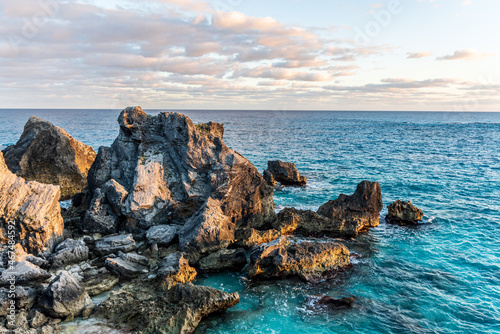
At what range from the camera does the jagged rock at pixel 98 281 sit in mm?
Result: 17430

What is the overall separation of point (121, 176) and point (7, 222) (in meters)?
9.34

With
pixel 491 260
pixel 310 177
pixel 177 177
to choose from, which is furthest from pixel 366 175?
pixel 177 177

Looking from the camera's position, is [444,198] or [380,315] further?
[444,198]

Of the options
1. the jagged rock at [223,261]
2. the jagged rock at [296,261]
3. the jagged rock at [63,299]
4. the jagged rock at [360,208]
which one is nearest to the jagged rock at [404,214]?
the jagged rock at [360,208]

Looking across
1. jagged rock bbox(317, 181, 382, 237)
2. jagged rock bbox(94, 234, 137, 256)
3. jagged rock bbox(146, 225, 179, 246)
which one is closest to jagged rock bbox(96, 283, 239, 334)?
jagged rock bbox(94, 234, 137, 256)

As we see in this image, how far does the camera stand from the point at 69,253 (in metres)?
19.9

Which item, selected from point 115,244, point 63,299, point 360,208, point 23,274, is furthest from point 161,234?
point 360,208

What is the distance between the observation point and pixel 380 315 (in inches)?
666

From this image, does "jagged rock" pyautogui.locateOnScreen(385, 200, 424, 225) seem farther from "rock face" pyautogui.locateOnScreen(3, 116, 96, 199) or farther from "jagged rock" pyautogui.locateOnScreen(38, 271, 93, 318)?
"rock face" pyautogui.locateOnScreen(3, 116, 96, 199)

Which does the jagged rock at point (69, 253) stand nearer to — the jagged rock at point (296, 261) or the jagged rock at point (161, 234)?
the jagged rock at point (161, 234)

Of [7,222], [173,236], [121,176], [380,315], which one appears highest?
[121,176]

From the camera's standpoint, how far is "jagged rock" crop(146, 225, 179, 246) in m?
22.6

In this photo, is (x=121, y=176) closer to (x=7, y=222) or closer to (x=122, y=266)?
(x=7, y=222)

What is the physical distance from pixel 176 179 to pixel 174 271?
35.1ft
